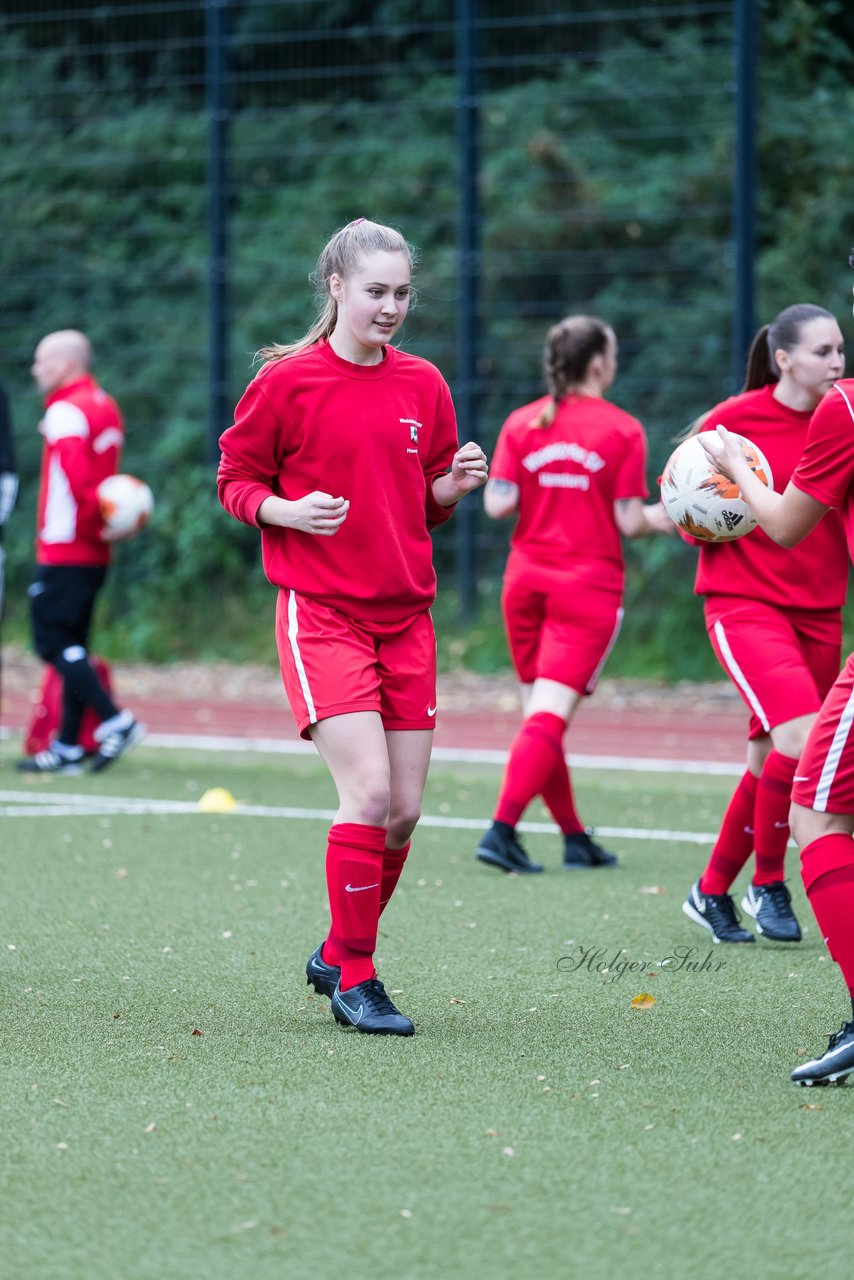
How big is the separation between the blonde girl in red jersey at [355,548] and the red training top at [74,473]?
5.58 m

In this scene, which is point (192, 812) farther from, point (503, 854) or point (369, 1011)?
point (369, 1011)

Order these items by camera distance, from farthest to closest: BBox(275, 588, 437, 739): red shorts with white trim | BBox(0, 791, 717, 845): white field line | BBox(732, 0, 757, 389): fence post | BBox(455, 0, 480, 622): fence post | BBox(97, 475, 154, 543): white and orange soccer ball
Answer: BBox(455, 0, 480, 622): fence post < BBox(732, 0, 757, 389): fence post < BBox(97, 475, 154, 543): white and orange soccer ball < BBox(0, 791, 717, 845): white field line < BBox(275, 588, 437, 739): red shorts with white trim

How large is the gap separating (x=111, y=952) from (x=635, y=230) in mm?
11503

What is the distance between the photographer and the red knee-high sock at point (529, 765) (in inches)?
303

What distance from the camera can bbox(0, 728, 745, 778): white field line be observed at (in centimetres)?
1086

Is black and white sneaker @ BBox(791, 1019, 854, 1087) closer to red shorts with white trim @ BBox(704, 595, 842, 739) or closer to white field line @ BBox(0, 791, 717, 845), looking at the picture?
red shorts with white trim @ BBox(704, 595, 842, 739)

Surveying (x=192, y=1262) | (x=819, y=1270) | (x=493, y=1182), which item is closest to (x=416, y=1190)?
(x=493, y=1182)

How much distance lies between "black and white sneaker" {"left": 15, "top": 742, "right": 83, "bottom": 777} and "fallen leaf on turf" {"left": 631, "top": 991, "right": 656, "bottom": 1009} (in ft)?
18.8

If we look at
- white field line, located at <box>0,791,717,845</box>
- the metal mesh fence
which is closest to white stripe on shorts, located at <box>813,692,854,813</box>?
white field line, located at <box>0,791,717,845</box>

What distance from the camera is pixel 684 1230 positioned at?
3566mm

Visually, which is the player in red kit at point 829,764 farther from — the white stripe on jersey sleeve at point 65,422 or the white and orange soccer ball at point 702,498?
the white stripe on jersey sleeve at point 65,422

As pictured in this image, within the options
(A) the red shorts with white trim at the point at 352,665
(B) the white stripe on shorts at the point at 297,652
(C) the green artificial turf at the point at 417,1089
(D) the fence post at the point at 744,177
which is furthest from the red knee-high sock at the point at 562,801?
(D) the fence post at the point at 744,177

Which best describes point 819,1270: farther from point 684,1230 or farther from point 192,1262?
point 192,1262

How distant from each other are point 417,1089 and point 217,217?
14.3 meters
